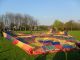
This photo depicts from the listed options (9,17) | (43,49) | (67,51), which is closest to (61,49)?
(67,51)

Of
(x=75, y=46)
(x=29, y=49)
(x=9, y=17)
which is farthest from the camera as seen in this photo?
(x=9, y=17)

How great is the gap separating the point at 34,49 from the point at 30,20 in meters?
57.6

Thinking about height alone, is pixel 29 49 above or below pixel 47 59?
above

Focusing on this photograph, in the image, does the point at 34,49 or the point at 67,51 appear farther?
the point at 67,51

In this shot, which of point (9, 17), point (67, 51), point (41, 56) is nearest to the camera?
point (41, 56)

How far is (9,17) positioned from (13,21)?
2684 mm

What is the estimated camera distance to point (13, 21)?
6144cm

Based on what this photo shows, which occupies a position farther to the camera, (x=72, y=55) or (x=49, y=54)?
(x=72, y=55)

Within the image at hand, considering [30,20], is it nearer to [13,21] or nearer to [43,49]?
[13,21]

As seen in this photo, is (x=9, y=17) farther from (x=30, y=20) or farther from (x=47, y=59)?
(x=47, y=59)

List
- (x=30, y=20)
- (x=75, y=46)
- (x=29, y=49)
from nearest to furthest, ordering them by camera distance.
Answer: (x=29, y=49)
(x=75, y=46)
(x=30, y=20)

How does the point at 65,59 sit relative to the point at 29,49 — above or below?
below

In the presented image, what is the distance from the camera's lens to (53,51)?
6.43 meters

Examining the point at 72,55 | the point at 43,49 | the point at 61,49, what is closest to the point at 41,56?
the point at 43,49
